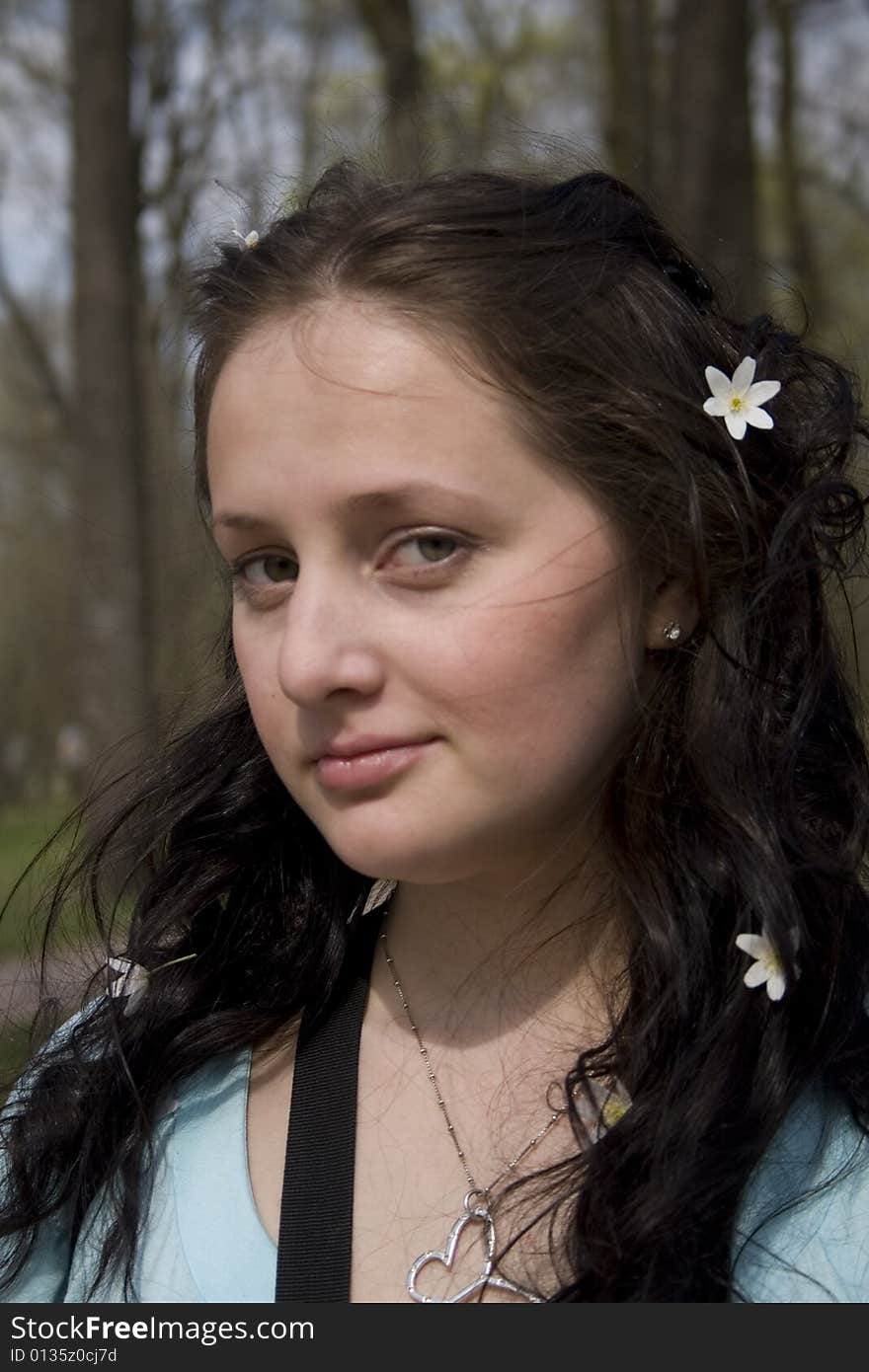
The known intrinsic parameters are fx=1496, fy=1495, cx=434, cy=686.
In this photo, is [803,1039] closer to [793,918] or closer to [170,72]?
[793,918]

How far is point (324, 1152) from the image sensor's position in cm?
193

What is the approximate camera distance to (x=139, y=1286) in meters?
1.90

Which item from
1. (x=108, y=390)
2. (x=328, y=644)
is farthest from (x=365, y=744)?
(x=108, y=390)

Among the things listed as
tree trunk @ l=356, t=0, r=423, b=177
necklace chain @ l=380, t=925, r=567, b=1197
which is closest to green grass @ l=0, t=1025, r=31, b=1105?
necklace chain @ l=380, t=925, r=567, b=1197

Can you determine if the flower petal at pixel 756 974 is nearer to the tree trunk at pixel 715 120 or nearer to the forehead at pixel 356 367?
the forehead at pixel 356 367

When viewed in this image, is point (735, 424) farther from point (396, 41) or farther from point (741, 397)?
point (396, 41)

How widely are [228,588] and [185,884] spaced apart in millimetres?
489

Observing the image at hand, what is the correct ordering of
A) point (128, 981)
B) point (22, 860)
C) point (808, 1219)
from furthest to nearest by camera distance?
point (22, 860)
point (128, 981)
point (808, 1219)

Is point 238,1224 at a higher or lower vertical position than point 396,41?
lower

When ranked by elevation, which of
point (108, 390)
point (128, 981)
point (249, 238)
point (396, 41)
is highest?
point (396, 41)

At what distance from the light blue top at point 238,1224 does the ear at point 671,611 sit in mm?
608

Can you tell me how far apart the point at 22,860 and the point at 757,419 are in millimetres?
5156

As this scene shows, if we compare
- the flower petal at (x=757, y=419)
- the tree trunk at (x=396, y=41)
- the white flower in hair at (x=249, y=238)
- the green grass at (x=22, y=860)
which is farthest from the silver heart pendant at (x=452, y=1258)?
the tree trunk at (x=396, y=41)

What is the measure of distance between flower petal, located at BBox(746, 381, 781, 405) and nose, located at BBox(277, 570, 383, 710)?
24.5 inches
